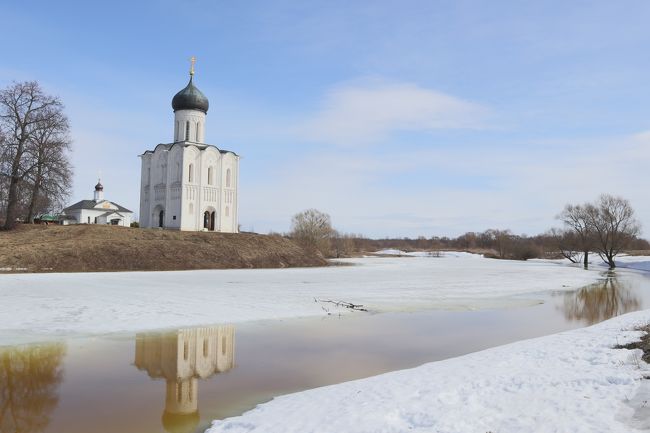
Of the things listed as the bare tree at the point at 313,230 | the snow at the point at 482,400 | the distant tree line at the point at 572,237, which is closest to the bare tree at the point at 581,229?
the distant tree line at the point at 572,237

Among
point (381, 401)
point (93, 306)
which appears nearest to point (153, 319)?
point (93, 306)

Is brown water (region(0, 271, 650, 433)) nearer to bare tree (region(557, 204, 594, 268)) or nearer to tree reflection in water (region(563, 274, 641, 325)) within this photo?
tree reflection in water (region(563, 274, 641, 325))

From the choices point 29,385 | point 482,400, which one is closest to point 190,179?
point 29,385

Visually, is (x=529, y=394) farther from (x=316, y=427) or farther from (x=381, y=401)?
(x=316, y=427)

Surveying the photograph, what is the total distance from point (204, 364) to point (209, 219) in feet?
126

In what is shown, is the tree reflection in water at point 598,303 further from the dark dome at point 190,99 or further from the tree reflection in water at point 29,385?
the dark dome at point 190,99

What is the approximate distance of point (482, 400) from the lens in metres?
7.01

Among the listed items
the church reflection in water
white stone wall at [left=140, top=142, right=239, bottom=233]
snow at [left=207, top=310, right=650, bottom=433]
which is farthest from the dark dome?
snow at [left=207, top=310, right=650, bottom=433]

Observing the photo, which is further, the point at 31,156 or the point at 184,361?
the point at 31,156

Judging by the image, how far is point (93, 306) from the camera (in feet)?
49.3

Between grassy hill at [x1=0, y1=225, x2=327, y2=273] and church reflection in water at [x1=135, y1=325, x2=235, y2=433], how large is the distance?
20.7 m

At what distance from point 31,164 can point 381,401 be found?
37224 mm

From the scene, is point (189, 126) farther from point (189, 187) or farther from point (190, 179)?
point (189, 187)

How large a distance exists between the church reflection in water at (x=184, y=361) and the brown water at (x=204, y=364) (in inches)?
0.8
